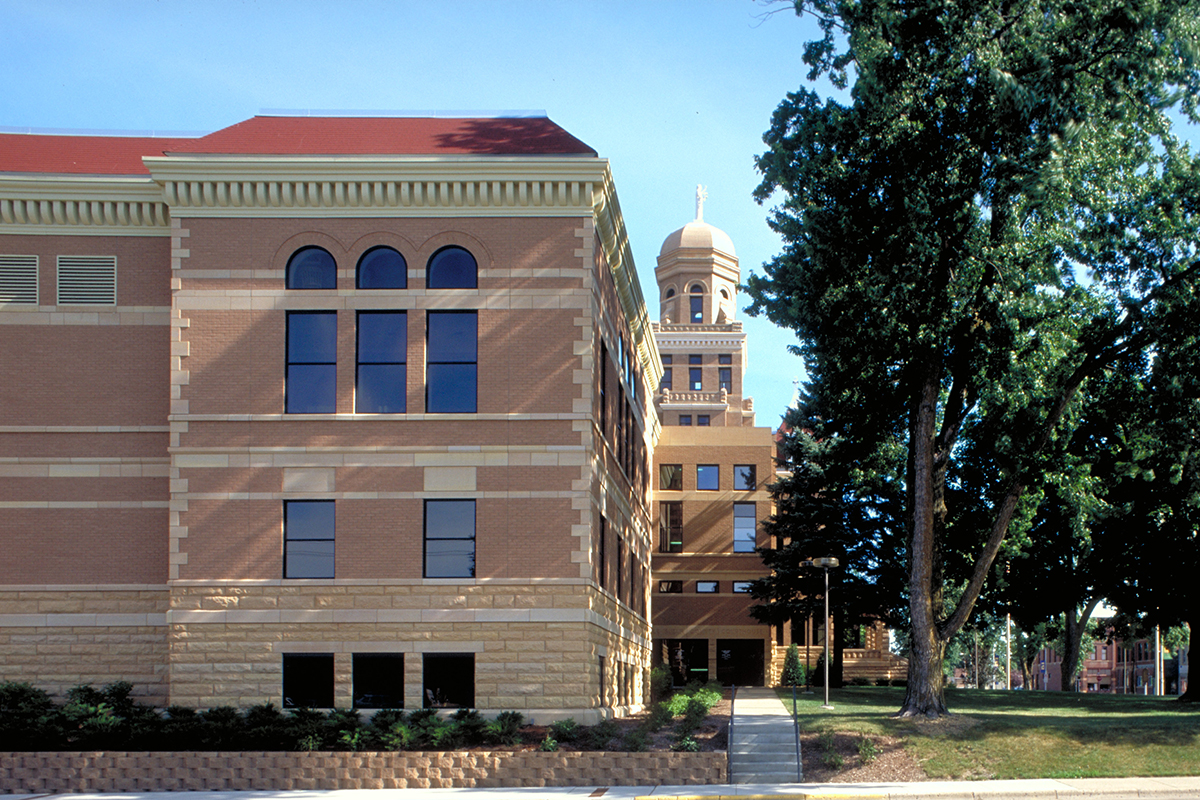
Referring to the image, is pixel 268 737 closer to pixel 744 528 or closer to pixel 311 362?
pixel 311 362

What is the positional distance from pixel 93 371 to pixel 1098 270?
22.5m

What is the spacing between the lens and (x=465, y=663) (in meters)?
24.7

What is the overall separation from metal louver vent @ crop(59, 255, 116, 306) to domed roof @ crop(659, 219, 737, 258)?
205 ft

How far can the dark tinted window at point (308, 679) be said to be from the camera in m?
24.7

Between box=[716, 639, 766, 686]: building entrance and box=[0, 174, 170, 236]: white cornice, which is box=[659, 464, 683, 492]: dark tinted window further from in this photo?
box=[0, 174, 170, 236]: white cornice

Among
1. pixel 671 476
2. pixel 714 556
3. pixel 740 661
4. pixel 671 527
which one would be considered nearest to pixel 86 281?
pixel 671 476

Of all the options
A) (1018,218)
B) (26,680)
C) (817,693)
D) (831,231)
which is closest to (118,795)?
(26,680)

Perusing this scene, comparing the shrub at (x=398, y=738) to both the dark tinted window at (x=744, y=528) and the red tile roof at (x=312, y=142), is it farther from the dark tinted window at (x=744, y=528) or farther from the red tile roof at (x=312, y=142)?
the dark tinted window at (x=744, y=528)

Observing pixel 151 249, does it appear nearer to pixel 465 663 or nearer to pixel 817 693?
pixel 465 663

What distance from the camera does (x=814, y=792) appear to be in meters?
19.7

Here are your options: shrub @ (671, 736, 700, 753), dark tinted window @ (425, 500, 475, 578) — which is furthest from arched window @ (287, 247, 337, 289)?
shrub @ (671, 736, 700, 753)

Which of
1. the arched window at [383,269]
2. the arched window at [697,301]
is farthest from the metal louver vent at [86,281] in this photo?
the arched window at [697,301]

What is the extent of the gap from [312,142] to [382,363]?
5.64m

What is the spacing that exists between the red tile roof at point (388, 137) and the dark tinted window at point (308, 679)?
10822 mm
